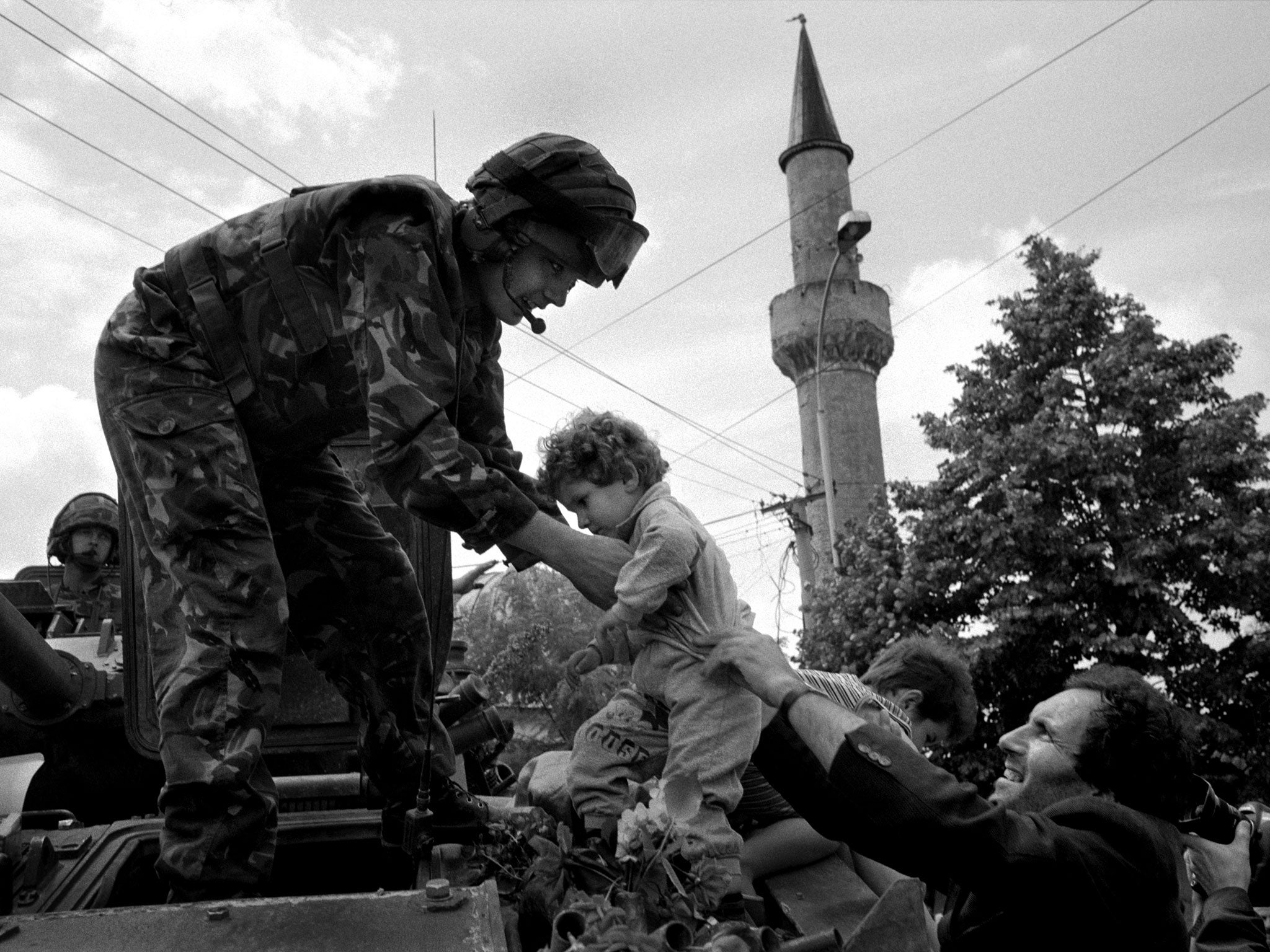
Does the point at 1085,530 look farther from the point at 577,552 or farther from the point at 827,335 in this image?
the point at 827,335

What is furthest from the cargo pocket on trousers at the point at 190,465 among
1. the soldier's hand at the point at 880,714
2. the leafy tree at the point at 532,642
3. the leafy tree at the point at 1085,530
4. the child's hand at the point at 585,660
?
the leafy tree at the point at 532,642

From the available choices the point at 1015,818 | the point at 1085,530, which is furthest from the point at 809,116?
the point at 1015,818

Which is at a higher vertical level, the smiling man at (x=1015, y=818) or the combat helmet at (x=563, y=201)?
the combat helmet at (x=563, y=201)

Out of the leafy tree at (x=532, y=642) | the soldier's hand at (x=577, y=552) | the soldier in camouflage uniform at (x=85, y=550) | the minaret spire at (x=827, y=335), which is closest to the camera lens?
the soldier's hand at (x=577, y=552)

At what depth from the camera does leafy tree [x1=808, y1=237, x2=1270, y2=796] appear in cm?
1920

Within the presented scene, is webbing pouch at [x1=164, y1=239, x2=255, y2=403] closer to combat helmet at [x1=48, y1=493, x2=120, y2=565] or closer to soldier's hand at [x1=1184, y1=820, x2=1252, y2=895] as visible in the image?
soldier's hand at [x1=1184, y1=820, x2=1252, y2=895]

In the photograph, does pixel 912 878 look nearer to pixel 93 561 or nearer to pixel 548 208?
pixel 548 208

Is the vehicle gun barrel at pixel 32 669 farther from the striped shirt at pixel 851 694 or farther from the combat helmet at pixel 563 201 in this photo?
the striped shirt at pixel 851 694

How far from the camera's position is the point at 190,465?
3.06m

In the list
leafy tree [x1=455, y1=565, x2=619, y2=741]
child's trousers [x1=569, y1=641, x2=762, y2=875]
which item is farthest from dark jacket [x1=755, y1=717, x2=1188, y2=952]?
leafy tree [x1=455, y1=565, x2=619, y2=741]

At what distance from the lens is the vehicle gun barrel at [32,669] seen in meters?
4.22

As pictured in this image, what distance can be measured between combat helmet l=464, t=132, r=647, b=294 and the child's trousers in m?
1.12

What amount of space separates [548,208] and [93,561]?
14.6ft

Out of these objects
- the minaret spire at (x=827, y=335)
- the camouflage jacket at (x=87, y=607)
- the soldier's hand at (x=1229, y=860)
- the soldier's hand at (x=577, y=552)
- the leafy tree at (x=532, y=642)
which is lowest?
the soldier's hand at (x=1229, y=860)
